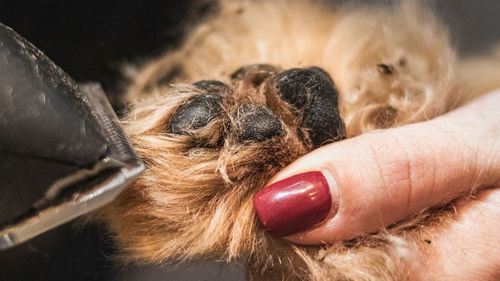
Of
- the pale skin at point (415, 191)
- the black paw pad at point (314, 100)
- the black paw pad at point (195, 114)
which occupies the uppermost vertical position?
the black paw pad at point (195, 114)

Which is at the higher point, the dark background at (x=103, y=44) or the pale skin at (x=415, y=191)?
the dark background at (x=103, y=44)

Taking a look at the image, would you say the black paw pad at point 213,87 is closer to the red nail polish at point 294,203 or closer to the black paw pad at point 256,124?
the black paw pad at point 256,124

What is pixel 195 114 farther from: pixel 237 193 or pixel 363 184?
pixel 363 184

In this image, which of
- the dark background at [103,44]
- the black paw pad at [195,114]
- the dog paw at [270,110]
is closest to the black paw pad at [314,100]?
the dog paw at [270,110]

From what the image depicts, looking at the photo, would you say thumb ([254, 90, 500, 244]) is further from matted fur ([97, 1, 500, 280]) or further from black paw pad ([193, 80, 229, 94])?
black paw pad ([193, 80, 229, 94])

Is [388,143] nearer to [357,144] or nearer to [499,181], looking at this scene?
[357,144]

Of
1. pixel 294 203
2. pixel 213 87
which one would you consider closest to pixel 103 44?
pixel 213 87
